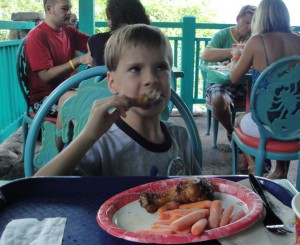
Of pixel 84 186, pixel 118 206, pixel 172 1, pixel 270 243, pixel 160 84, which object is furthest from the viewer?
pixel 172 1

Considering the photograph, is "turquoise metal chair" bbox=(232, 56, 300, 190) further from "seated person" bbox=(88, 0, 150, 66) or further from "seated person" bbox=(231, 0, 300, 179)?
"seated person" bbox=(88, 0, 150, 66)

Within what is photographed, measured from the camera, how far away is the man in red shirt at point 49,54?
3.12 m

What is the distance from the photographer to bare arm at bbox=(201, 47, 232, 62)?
402 centimetres

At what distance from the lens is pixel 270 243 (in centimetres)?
69

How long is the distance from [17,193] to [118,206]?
0.86 feet

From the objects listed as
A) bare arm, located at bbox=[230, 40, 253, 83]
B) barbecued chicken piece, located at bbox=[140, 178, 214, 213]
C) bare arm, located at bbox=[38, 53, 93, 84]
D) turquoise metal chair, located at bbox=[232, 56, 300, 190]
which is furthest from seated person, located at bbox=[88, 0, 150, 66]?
barbecued chicken piece, located at bbox=[140, 178, 214, 213]

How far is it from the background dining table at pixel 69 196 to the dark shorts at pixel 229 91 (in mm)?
2868

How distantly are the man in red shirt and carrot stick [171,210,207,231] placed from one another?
2332 millimetres

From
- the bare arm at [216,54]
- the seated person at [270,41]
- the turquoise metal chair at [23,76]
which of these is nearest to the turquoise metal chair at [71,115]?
the seated person at [270,41]

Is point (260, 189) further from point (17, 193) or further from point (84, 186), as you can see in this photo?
point (17, 193)

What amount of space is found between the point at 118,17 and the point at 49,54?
0.80 meters

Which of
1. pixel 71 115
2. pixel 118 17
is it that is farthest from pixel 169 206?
pixel 118 17

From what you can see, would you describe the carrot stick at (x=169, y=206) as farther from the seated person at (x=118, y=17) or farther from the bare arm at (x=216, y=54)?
the bare arm at (x=216, y=54)

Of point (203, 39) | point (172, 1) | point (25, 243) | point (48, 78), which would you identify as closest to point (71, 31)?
point (48, 78)
